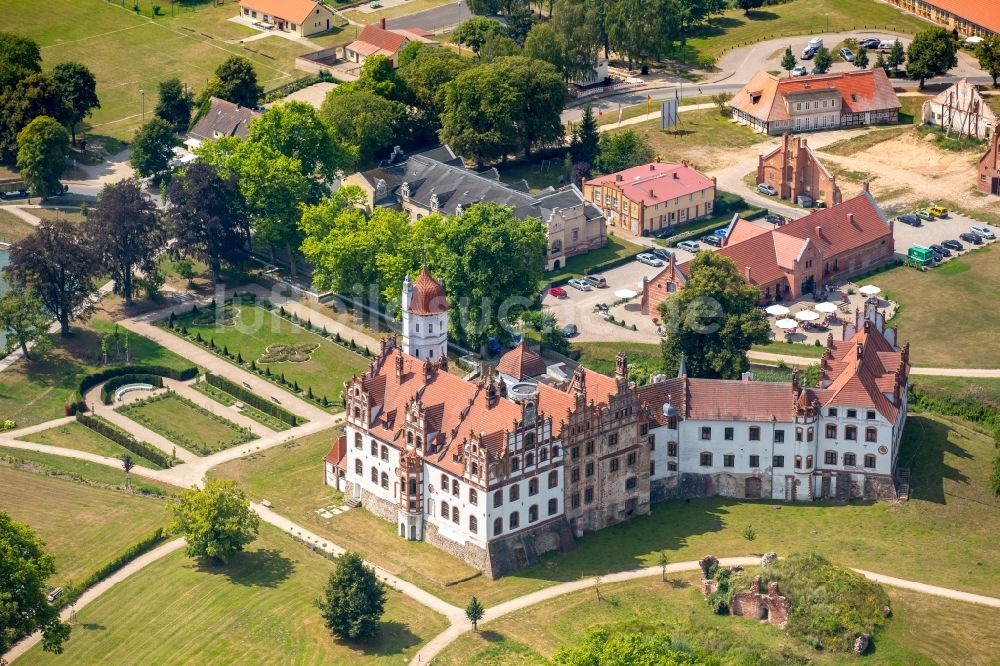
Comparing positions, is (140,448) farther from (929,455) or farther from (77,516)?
(929,455)

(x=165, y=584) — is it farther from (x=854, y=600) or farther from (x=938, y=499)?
(x=938, y=499)

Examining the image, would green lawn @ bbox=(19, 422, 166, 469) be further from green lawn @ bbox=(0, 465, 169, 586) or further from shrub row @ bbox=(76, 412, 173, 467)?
green lawn @ bbox=(0, 465, 169, 586)

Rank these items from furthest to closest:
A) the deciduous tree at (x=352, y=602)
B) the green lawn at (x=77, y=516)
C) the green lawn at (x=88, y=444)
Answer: the green lawn at (x=88, y=444) → the green lawn at (x=77, y=516) → the deciduous tree at (x=352, y=602)

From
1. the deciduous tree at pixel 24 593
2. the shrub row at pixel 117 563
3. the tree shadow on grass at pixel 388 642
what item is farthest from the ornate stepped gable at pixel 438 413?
the deciduous tree at pixel 24 593

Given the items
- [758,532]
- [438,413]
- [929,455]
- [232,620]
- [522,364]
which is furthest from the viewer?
[929,455]

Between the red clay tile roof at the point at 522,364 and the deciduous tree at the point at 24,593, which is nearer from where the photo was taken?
the deciduous tree at the point at 24,593

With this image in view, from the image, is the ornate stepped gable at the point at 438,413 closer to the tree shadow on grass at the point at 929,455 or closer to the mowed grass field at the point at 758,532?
the mowed grass field at the point at 758,532

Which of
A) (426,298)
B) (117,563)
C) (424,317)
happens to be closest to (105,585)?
(117,563)

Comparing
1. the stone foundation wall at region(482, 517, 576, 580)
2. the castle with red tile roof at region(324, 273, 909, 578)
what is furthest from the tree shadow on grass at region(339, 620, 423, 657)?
the castle with red tile roof at region(324, 273, 909, 578)
